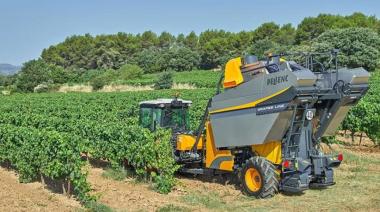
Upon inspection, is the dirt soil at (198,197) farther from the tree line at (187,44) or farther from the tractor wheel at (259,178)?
the tree line at (187,44)

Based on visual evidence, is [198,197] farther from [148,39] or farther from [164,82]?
[148,39]

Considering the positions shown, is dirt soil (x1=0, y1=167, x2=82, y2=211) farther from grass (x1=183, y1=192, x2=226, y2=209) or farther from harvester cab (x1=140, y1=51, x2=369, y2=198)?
harvester cab (x1=140, y1=51, x2=369, y2=198)

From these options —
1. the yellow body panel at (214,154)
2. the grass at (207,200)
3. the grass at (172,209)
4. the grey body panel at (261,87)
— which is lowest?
the grass at (172,209)

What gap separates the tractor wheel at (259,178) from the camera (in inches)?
429

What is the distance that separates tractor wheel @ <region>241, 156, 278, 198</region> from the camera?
10891 millimetres

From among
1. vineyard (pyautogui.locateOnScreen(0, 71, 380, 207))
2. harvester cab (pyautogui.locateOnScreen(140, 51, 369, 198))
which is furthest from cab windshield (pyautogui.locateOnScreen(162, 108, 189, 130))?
harvester cab (pyautogui.locateOnScreen(140, 51, 369, 198))

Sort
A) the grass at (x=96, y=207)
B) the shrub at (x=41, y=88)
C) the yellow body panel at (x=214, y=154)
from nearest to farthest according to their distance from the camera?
the grass at (x=96, y=207) < the yellow body panel at (x=214, y=154) < the shrub at (x=41, y=88)

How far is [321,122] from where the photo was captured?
11508 millimetres

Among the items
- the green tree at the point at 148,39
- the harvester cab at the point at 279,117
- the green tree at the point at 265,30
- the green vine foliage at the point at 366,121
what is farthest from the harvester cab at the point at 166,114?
the green tree at the point at 148,39

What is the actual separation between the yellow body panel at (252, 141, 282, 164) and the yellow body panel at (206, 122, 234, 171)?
2.63ft

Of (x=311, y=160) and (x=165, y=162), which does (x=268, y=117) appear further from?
(x=165, y=162)

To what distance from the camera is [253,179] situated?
11422 mm

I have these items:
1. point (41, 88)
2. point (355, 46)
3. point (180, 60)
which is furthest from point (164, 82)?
point (180, 60)

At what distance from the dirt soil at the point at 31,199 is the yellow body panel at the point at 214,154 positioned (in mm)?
3350
